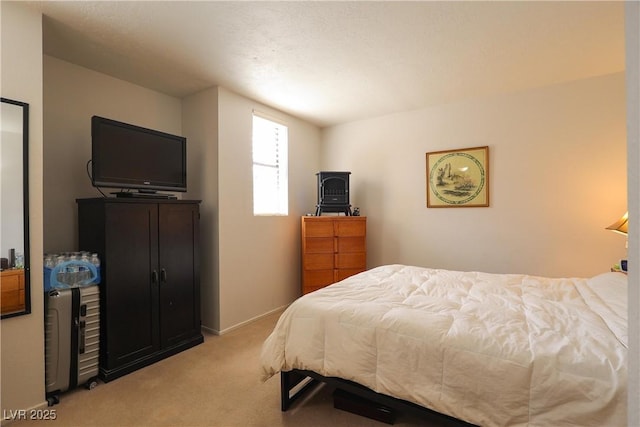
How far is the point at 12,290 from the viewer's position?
1.83 m

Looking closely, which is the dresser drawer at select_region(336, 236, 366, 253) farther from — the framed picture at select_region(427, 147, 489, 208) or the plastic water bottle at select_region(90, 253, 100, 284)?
the plastic water bottle at select_region(90, 253, 100, 284)

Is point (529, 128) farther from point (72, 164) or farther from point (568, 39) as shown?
point (72, 164)

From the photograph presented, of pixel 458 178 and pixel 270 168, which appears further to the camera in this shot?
pixel 270 168

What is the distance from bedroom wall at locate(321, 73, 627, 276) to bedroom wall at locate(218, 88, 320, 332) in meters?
1.08

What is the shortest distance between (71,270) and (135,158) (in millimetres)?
1036

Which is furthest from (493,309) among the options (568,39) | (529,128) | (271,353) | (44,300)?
(44,300)

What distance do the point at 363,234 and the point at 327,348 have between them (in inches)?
92.2

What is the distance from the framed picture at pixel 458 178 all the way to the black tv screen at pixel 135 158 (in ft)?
9.72

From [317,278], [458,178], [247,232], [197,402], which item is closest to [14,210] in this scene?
[197,402]

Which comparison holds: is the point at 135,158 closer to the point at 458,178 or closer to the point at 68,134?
the point at 68,134

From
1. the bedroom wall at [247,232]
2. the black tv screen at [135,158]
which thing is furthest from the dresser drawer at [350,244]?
the black tv screen at [135,158]

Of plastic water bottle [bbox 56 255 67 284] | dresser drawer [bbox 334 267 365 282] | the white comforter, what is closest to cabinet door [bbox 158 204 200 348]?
plastic water bottle [bbox 56 255 67 284]

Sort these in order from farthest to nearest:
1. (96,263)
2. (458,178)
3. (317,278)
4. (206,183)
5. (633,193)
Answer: (317,278)
(458,178)
(206,183)
(96,263)
(633,193)

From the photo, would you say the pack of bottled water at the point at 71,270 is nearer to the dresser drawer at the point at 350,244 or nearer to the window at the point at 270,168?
the window at the point at 270,168
